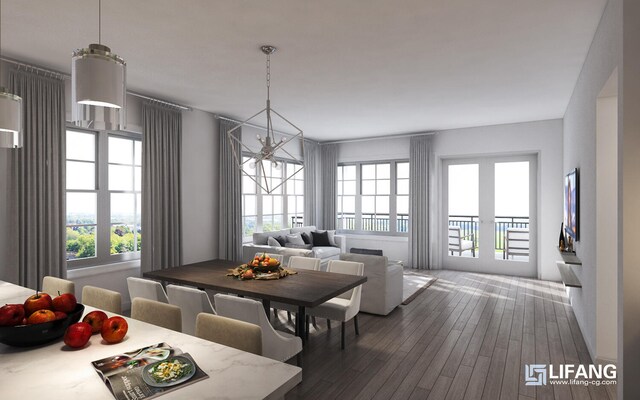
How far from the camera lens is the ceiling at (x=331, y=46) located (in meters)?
2.64

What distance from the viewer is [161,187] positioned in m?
4.91

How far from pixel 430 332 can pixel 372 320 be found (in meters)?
0.68

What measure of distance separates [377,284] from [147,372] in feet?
11.3

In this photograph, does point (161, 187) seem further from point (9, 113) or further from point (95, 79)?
point (95, 79)

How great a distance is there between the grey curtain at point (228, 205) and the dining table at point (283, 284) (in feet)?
7.14

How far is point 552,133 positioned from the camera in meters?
6.21

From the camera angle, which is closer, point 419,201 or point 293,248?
point 293,248

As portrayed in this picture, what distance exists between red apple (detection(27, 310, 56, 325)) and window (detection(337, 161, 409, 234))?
7.07 meters

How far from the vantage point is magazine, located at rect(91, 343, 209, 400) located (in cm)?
111

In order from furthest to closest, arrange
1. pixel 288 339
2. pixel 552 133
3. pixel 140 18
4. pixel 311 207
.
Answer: pixel 311 207 < pixel 552 133 < pixel 140 18 < pixel 288 339

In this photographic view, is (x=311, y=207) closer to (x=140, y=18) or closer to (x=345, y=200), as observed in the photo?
(x=345, y=200)

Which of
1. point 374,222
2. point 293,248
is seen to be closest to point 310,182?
point 374,222

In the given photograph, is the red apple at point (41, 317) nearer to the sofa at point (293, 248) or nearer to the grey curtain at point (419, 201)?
the sofa at point (293, 248)

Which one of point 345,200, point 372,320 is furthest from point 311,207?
point 372,320
